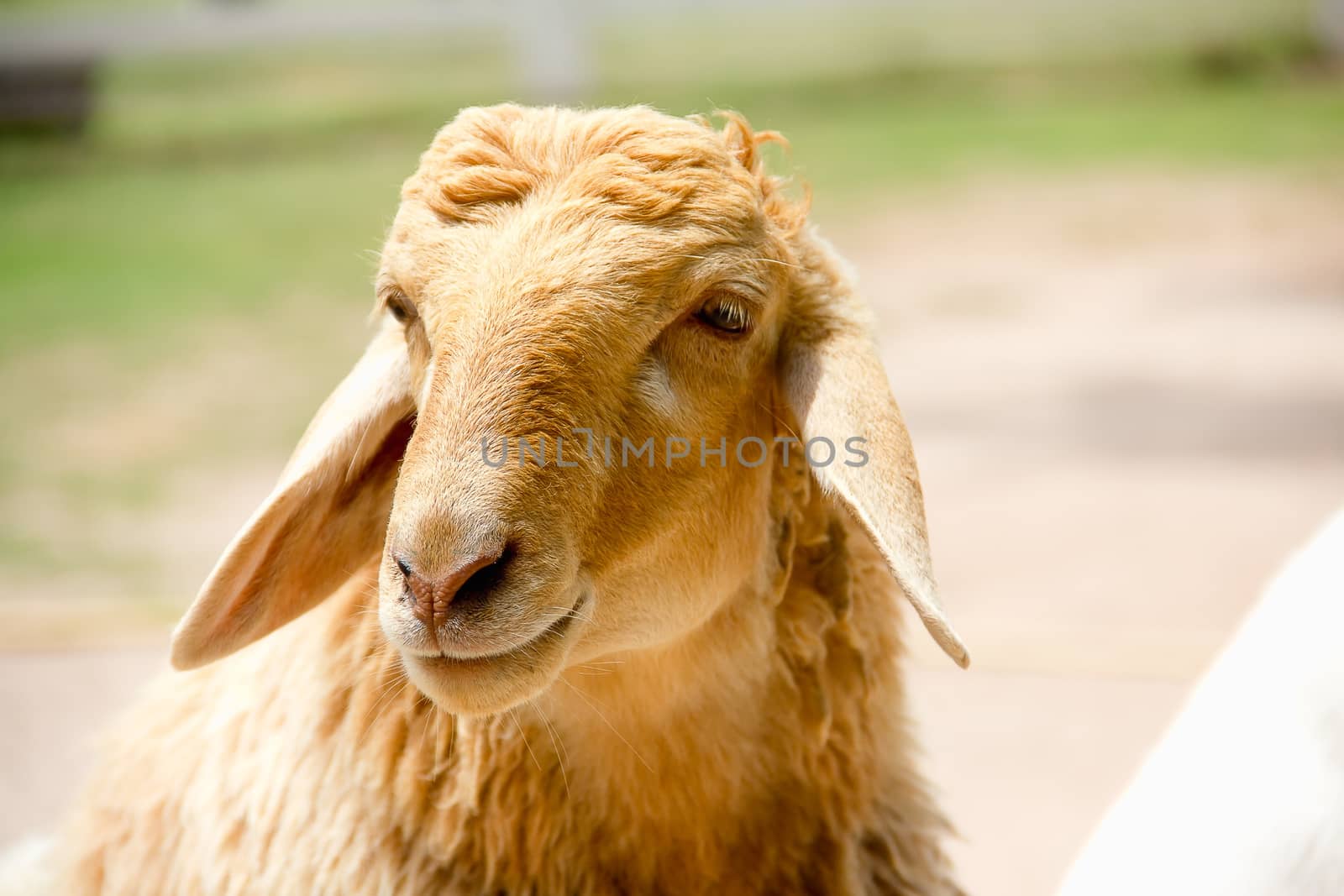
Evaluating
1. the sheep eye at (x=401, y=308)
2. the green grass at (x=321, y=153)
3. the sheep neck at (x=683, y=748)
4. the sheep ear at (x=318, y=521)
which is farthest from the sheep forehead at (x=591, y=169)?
the green grass at (x=321, y=153)

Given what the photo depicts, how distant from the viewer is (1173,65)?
45.1 feet

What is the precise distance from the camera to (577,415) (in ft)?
5.74

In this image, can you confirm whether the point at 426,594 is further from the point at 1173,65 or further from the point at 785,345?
the point at 1173,65

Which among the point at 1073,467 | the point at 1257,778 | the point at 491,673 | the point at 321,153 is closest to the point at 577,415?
the point at 491,673

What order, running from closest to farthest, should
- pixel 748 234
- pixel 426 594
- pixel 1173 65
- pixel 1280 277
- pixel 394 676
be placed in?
pixel 426 594 → pixel 748 234 → pixel 394 676 → pixel 1280 277 → pixel 1173 65

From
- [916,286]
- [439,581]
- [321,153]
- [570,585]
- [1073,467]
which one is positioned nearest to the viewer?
[439,581]

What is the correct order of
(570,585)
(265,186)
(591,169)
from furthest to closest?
1. (265,186)
2. (591,169)
3. (570,585)

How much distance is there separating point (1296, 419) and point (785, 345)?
17.7 ft

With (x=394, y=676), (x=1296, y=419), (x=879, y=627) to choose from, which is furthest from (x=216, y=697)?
(x=1296, y=419)

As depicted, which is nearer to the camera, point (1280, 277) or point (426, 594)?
point (426, 594)

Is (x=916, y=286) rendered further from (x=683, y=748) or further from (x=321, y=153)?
(x=683, y=748)

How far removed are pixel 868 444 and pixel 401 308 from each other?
2.16 feet

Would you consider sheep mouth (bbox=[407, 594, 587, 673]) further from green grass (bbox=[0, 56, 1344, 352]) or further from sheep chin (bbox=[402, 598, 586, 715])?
green grass (bbox=[0, 56, 1344, 352])

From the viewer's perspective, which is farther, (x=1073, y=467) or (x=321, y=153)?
(x=321, y=153)
